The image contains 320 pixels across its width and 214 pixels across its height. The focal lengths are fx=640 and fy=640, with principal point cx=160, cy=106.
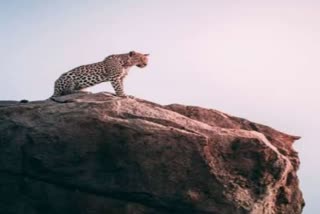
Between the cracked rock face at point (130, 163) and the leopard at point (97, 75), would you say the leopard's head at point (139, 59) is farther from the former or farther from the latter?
the cracked rock face at point (130, 163)

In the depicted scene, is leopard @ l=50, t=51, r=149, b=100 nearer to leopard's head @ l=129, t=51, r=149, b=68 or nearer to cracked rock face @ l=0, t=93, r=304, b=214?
leopard's head @ l=129, t=51, r=149, b=68

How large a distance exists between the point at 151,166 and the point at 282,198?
15.8 ft

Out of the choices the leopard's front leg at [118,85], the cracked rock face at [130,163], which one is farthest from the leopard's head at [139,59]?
the cracked rock face at [130,163]

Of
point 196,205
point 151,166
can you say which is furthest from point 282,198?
point 151,166

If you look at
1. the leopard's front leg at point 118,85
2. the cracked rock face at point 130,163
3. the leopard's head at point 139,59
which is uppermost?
the leopard's head at point 139,59

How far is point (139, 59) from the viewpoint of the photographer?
26406mm

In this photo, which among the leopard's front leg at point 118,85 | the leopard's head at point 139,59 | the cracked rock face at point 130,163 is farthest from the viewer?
the leopard's head at point 139,59

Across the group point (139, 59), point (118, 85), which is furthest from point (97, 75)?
point (139, 59)

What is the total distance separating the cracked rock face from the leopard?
8.01ft

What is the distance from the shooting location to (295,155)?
22469mm

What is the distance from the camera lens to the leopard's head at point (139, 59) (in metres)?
26.2

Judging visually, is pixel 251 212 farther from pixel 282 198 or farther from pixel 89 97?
pixel 89 97

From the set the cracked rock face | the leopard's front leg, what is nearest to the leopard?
the leopard's front leg

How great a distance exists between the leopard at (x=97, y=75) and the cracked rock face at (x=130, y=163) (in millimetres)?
2442
